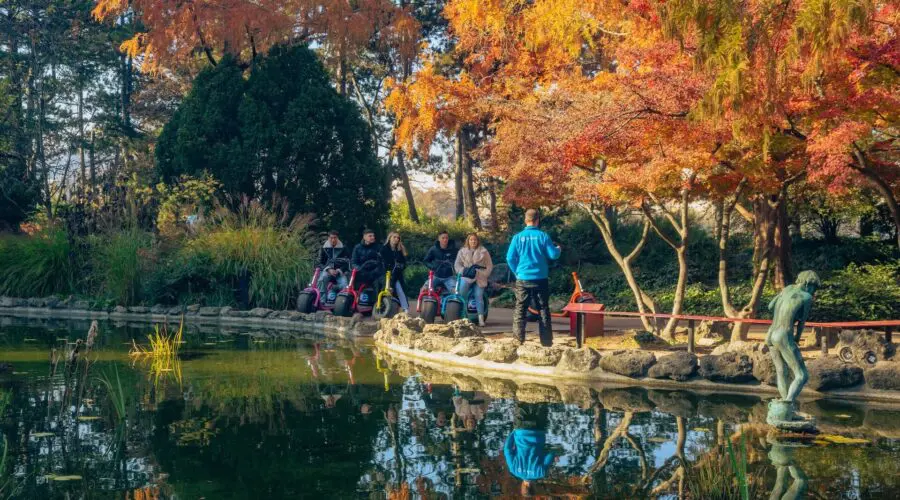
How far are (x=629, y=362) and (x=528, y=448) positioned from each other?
3120 mm

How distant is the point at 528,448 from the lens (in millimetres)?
6516

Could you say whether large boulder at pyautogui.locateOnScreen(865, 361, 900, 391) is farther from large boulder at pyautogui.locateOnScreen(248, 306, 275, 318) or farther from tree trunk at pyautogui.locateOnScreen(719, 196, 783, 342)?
large boulder at pyautogui.locateOnScreen(248, 306, 275, 318)

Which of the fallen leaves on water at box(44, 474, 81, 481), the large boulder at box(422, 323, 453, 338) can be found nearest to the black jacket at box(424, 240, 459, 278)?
the large boulder at box(422, 323, 453, 338)

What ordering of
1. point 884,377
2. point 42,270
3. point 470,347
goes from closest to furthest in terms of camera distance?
point 884,377 → point 470,347 → point 42,270

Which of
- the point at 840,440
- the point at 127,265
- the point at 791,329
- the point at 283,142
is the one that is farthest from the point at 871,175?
the point at 283,142

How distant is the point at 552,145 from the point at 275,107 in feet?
37.7

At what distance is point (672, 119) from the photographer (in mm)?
10227

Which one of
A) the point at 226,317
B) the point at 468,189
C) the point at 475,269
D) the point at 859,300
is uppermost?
the point at 468,189

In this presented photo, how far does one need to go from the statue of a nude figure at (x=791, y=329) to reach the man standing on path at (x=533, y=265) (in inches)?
151

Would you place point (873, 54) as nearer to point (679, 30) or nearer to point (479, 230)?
point (679, 30)

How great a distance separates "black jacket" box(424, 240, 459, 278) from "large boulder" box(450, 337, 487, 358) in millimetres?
3173

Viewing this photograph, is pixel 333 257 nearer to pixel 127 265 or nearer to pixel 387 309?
pixel 387 309

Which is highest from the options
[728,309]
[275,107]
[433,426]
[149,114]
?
[149,114]

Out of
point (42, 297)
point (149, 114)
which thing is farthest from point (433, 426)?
point (149, 114)
